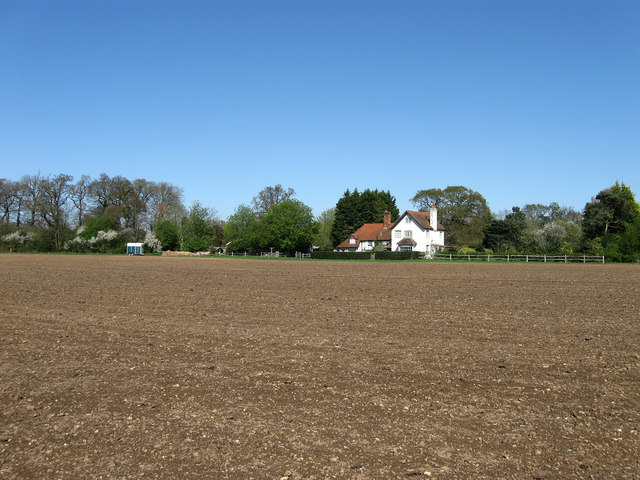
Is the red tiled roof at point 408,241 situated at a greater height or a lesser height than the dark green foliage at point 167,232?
lesser

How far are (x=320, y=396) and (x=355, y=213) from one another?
9777cm

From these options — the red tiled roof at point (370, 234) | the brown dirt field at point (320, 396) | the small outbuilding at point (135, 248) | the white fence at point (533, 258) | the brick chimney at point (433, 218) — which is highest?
the brick chimney at point (433, 218)

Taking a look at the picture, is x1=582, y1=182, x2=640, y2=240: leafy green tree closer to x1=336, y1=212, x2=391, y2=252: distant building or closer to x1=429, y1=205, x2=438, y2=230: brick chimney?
x1=429, y1=205, x2=438, y2=230: brick chimney

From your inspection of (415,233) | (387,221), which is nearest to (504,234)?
(415,233)

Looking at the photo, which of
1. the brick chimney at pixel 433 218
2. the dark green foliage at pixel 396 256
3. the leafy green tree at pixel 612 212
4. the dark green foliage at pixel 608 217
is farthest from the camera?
the brick chimney at pixel 433 218

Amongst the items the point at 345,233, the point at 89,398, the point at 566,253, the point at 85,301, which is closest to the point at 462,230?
the point at 345,233

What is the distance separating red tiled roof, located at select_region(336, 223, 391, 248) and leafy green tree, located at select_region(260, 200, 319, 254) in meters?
8.64

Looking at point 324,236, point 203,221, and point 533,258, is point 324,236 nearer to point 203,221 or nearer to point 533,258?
point 203,221

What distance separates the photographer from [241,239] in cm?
9562

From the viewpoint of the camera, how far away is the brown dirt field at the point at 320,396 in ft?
15.9

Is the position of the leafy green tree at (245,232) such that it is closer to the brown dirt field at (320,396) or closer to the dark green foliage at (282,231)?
the dark green foliage at (282,231)

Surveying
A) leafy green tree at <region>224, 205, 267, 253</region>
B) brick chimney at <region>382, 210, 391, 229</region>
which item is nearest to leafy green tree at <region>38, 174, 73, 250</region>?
leafy green tree at <region>224, 205, 267, 253</region>

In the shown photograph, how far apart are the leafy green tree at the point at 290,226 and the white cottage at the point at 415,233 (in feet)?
51.1

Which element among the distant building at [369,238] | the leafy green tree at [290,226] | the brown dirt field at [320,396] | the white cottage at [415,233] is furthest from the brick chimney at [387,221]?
the brown dirt field at [320,396]
